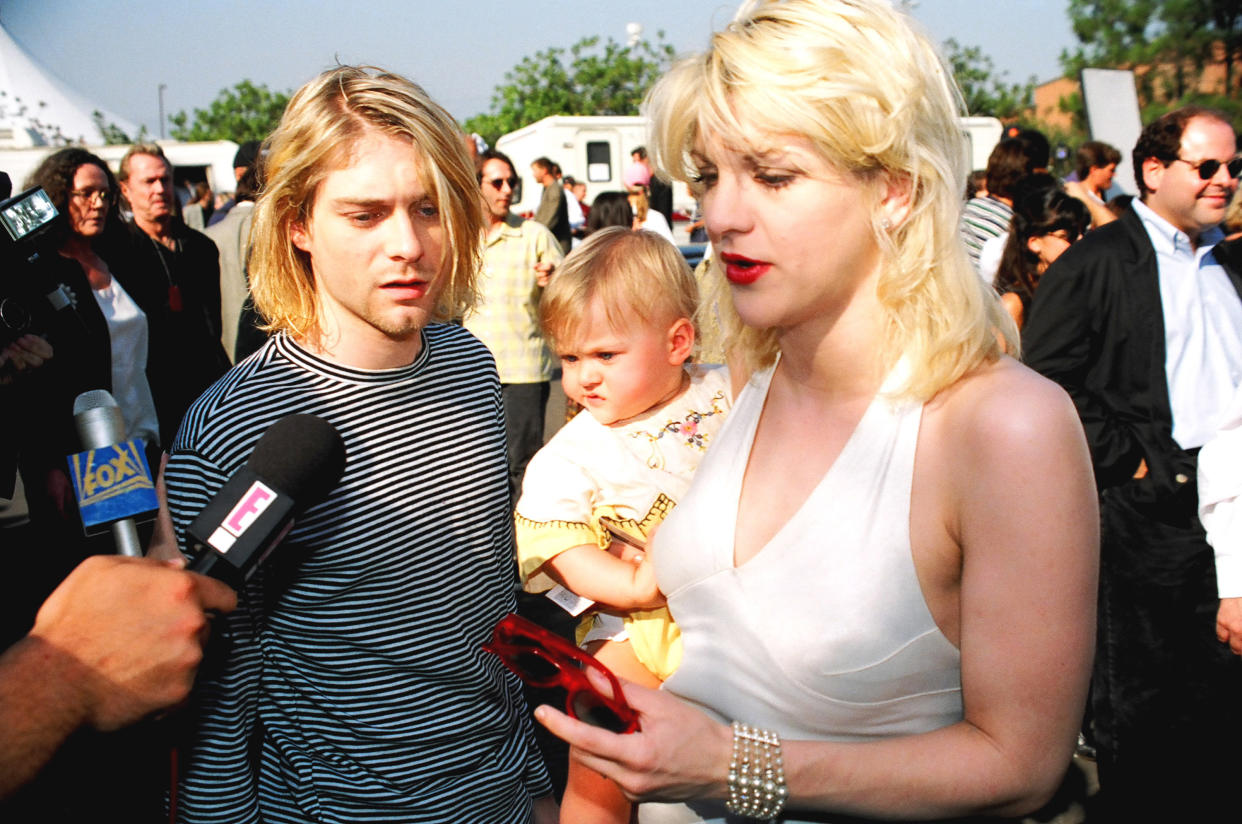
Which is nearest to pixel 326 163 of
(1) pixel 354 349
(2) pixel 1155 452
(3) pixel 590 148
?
(1) pixel 354 349

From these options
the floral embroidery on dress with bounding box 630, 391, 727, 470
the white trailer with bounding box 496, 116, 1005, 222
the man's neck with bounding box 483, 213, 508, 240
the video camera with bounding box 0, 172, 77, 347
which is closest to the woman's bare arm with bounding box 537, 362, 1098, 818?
the floral embroidery on dress with bounding box 630, 391, 727, 470

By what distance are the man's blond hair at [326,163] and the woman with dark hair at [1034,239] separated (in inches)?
129

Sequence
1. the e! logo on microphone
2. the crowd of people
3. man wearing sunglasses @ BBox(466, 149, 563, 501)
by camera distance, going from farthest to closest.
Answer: man wearing sunglasses @ BBox(466, 149, 563, 501)
the crowd of people
the e! logo on microphone

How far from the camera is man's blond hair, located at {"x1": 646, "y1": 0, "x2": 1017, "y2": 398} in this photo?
1.51m

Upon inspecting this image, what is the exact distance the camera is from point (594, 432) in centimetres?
237

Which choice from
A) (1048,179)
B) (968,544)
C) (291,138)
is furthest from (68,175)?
Answer: (1048,179)

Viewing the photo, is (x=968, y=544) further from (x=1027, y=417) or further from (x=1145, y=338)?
(x=1145, y=338)

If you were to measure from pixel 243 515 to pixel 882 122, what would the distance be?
3.72 ft

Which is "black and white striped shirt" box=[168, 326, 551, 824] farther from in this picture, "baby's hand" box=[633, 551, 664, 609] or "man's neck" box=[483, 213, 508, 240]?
"man's neck" box=[483, 213, 508, 240]

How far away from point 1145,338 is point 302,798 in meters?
3.27

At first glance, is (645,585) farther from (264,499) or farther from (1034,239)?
(1034,239)

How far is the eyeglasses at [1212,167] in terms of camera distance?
374cm

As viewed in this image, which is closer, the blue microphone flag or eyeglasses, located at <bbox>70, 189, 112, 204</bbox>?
the blue microphone flag

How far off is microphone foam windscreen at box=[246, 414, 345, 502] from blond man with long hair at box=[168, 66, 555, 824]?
0.86ft
